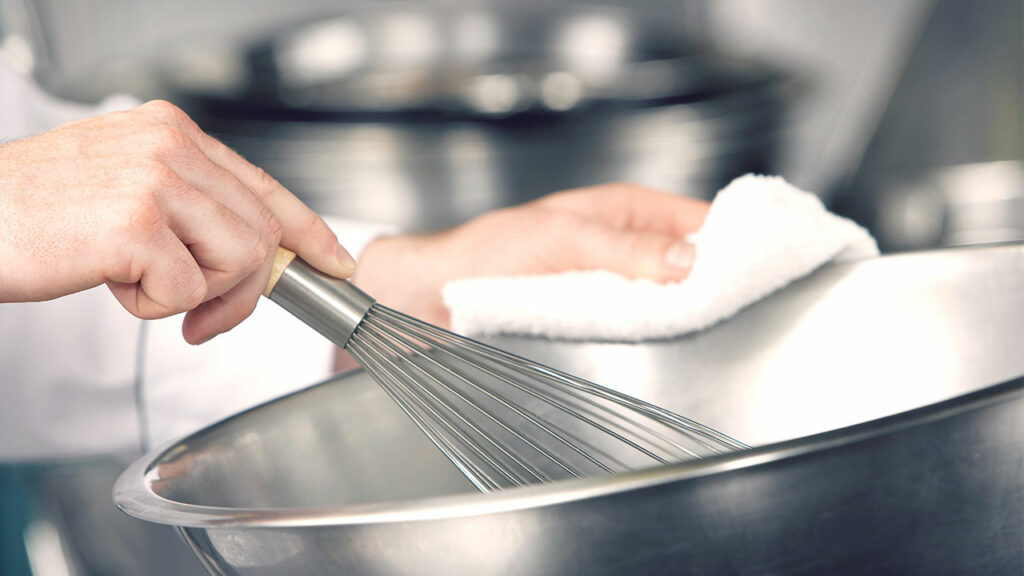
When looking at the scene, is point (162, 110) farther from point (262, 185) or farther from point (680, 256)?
point (680, 256)

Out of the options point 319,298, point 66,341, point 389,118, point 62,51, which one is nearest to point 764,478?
point 319,298

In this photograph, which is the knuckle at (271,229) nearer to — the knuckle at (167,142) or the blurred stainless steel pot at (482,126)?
the knuckle at (167,142)

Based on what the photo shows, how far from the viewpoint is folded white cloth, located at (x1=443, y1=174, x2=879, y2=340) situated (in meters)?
0.31

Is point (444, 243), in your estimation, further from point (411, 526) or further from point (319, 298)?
point (411, 526)

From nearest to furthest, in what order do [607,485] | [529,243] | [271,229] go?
[607,485] < [271,229] < [529,243]

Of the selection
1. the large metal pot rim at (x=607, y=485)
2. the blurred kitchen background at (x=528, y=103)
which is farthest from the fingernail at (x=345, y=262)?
the blurred kitchen background at (x=528, y=103)

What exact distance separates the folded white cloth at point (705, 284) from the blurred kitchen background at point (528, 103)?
0.20 m

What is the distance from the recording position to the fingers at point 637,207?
42 cm

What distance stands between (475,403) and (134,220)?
105mm

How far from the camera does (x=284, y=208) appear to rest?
0.87 ft

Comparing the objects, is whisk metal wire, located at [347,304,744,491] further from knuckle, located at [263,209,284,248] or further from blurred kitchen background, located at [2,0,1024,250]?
blurred kitchen background, located at [2,0,1024,250]

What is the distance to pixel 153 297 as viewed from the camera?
0.25 metres

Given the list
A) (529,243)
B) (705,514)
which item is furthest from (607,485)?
(529,243)

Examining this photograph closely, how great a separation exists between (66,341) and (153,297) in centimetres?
26
